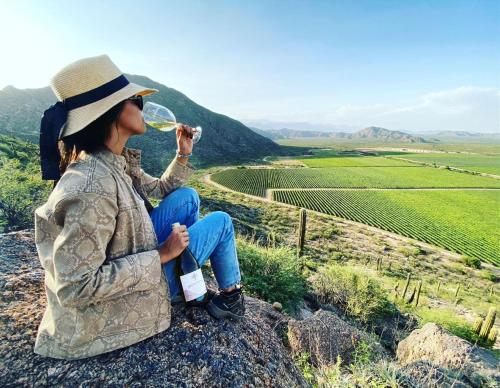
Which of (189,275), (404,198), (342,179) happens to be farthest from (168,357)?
(342,179)

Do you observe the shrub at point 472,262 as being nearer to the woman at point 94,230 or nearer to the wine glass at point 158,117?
the wine glass at point 158,117

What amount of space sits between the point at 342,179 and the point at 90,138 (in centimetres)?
6264

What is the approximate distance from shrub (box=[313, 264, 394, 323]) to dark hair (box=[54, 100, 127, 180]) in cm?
831

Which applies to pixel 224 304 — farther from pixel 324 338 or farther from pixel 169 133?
pixel 169 133

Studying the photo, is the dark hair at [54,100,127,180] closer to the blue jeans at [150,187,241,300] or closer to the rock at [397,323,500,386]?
the blue jeans at [150,187,241,300]

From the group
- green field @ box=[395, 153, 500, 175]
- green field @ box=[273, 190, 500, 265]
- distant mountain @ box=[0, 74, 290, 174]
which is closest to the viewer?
green field @ box=[273, 190, 500, 265]

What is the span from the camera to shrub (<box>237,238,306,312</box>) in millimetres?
6305

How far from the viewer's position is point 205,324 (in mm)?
2371

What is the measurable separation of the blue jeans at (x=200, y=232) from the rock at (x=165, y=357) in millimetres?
301

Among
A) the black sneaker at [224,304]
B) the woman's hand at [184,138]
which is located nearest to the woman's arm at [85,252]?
the black sneaker at [224,304]

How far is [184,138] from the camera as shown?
2598 mm

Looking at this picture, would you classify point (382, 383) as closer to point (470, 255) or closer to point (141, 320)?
point (141, 320)

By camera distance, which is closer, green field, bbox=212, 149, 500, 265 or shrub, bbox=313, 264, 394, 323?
shrub, bbox=313, 264, 394, 323

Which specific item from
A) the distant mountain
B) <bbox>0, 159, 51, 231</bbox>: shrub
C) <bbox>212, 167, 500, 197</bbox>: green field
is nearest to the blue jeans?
<bbox>0, 159, 51, 231</bbox>: shrub
